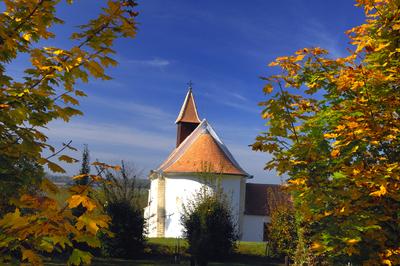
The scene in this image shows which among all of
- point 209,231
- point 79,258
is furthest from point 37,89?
point 209,231

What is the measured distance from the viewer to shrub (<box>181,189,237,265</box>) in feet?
59.3

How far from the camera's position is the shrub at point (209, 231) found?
59.3 ft

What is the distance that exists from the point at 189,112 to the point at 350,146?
40.3m

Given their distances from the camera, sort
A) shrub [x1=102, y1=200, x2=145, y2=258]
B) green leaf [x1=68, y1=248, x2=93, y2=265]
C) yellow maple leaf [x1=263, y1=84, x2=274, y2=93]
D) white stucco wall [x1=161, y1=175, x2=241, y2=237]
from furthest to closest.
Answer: white stucco wall [x1=161, y1=175, x2=241, y2=237]
shrub [x1=102, y1=200, x2=145, y2=258]
yellow maple leaf [x1=263, y1=84, x2=274, y2=93]
green leaf [x1=68, y1=248, x2=93, y2=265]

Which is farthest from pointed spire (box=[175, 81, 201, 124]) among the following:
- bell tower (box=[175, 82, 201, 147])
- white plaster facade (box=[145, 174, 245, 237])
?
white plaster facade (box=[145, 174, 245, 237])

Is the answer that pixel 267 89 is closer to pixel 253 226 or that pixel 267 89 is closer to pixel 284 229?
pixel 284 229

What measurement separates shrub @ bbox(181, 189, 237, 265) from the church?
1314 centimetres

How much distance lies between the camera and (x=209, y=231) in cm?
1877

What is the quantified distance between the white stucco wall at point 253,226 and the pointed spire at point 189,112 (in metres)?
12.5

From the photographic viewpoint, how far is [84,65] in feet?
10.9

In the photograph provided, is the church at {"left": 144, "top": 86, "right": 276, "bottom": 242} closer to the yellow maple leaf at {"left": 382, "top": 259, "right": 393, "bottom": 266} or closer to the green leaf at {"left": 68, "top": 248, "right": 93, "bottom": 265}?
the yellow maple leaf at {"left": 382, "top": 259, "right": 393, "bottom": 266}

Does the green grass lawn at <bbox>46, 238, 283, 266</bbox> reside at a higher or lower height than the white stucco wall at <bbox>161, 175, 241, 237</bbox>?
lower

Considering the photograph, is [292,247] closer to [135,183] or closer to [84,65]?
[135,183]

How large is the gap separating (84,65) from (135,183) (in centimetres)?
1900
